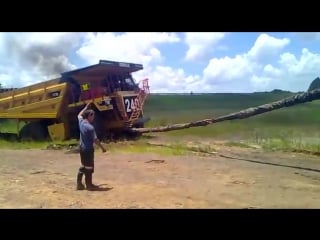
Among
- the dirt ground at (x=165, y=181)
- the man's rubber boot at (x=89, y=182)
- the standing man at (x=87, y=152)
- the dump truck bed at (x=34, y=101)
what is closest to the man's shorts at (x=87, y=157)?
the standing man at (x=87, y=152)

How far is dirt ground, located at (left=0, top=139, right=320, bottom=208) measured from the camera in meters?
5.62

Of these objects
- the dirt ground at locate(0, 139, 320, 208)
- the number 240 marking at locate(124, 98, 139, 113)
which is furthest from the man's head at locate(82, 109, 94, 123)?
the number 240 marking at locate(124, 98, 139, 113)

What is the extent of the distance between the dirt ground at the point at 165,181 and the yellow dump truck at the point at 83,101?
1.76 m

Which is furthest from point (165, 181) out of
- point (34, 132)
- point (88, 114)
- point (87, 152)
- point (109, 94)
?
point (34, 132)

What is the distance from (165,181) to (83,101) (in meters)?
4.60

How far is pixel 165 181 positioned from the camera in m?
6.75

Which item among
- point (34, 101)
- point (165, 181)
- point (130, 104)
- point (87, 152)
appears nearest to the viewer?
point (87, 152)

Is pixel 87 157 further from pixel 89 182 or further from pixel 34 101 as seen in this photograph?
pixel 34 101

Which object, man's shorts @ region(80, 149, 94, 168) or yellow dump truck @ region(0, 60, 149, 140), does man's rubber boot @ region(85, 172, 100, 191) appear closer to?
man's shorts @ region(80, 149, 94, 168)

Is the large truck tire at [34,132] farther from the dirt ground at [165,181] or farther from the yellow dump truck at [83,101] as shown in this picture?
the dirt ground at [165,181]
